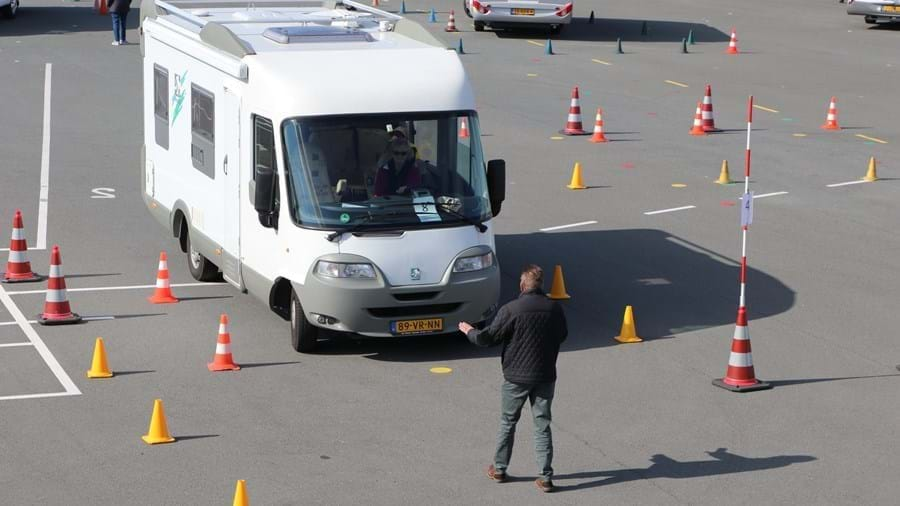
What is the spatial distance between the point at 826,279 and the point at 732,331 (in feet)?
8.47

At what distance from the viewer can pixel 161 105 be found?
1842 cm

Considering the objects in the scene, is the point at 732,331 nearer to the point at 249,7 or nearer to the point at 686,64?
the point at 249,7

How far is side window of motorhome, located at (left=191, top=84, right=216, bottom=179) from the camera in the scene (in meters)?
16.4

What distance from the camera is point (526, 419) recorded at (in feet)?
42.1

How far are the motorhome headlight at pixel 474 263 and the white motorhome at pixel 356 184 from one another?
13mm

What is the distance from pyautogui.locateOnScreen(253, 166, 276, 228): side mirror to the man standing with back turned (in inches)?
161

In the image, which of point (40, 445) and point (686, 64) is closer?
point (40, 445)

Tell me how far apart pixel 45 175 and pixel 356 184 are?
10469mm

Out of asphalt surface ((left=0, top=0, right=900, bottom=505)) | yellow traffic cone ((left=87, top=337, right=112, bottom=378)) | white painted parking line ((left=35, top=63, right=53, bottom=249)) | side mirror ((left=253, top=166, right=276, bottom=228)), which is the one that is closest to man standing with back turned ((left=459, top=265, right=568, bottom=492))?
asphalt surface ((left=0, top=0, right=900, bottom=505))

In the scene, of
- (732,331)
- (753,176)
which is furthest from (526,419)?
(753,176)

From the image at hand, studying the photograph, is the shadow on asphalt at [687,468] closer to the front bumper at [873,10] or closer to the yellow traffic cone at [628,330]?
the yellow traffic cone at [628,330]

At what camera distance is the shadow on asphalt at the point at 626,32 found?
39000 millimetres

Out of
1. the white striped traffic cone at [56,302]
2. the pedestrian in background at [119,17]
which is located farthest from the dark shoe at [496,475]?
the pedestrian in background at [119,17]

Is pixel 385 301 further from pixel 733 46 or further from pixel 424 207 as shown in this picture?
pixel 733 46
